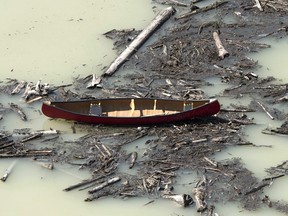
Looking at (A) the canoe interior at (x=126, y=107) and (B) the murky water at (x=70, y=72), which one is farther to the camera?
(A) the canoe interior at (x=126, y=107)

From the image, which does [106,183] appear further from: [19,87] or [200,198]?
[19,87]

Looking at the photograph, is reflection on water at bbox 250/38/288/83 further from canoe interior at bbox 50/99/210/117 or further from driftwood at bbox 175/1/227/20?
canoe interior at bbox 50/99/210/117

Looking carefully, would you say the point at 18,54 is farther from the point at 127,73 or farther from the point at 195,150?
the point at 195,150

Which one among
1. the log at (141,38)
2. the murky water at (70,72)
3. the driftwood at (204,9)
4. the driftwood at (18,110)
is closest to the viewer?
the murky water at (70,72)

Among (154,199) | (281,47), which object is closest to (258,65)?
(281,47)

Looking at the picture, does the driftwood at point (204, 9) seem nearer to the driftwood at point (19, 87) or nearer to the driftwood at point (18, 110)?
the driftwood at point (19, 87)

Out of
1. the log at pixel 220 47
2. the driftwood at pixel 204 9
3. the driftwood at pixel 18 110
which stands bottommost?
the log at pixel 220 47

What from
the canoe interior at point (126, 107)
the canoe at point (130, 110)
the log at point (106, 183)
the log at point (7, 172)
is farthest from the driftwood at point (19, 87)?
the log at point (106, 183)
